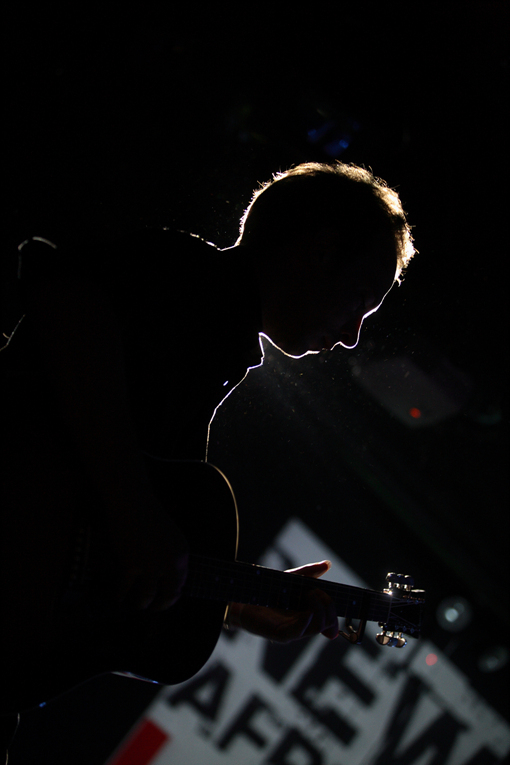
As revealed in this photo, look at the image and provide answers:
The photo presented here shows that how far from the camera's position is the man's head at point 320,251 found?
121 cm

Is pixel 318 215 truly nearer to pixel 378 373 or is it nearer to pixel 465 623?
pixel 378 373

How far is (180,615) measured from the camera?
1.03m

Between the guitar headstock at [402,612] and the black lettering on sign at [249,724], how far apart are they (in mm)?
1740

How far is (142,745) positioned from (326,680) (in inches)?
48.7

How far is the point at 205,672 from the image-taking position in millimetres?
2738

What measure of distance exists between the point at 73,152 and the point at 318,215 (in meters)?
1.32

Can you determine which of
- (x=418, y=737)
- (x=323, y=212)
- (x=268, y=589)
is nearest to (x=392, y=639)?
(x=268, y=589)

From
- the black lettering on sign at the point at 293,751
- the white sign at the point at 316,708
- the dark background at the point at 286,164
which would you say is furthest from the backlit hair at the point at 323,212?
the black lettering on sign at the point at 293,751

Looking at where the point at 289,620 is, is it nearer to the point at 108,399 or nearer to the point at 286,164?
the point at 108,399

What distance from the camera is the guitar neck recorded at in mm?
1046

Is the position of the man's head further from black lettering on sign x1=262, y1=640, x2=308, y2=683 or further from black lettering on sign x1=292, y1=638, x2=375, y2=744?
black lettering on sign x1=292, y1=638, x2=375, y2=744

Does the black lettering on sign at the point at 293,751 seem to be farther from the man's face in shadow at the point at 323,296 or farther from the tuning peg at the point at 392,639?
the man's face in shadow at the point at 323,296

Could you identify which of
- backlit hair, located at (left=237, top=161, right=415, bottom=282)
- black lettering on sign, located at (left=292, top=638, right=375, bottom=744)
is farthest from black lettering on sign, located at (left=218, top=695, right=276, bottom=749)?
backlit hair, located at (left=237, top=161, right=415, bottom=282)

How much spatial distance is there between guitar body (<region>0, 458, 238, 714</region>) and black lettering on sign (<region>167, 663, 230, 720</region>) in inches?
79.4
